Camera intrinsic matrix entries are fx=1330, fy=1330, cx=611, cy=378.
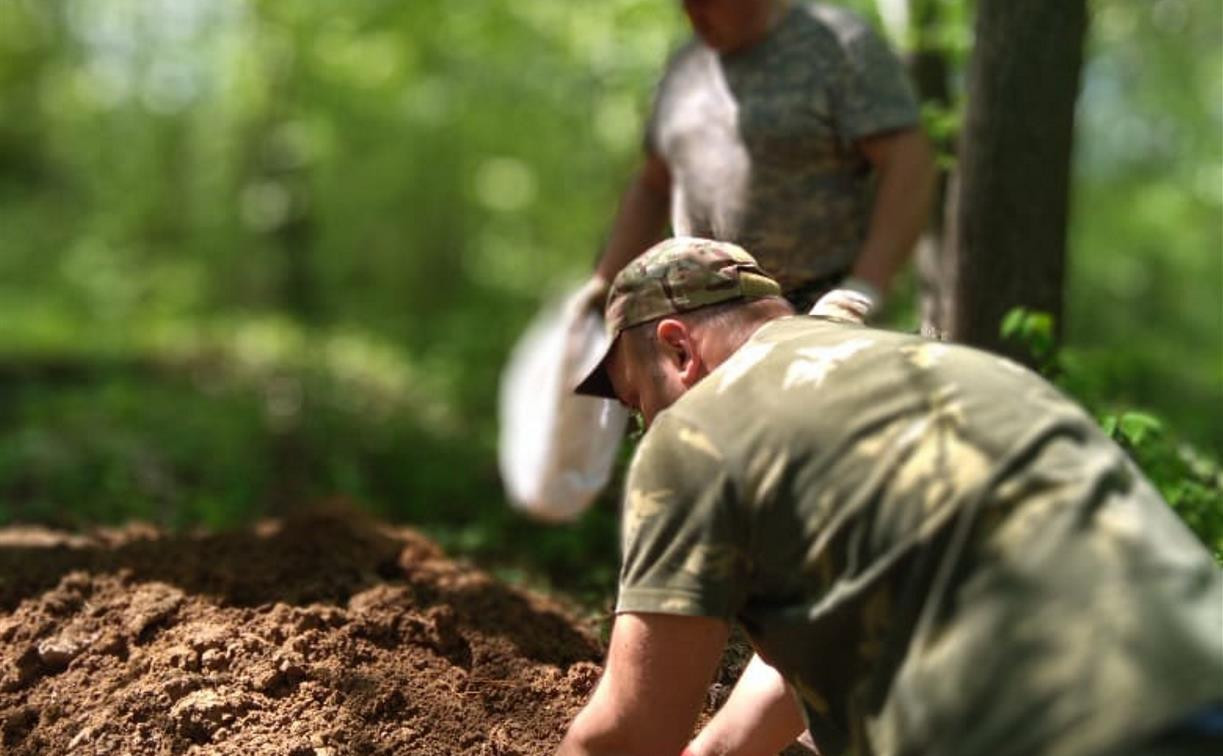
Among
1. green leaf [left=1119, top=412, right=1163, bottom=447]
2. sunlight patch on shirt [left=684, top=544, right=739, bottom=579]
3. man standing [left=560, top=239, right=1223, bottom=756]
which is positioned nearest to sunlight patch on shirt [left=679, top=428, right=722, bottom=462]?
man standing [left=560, top=239, right=1223, bottom=756]

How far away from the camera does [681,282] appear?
2521 mm

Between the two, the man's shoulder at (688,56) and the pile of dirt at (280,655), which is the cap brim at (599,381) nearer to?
the pile of dirt at (280,655)

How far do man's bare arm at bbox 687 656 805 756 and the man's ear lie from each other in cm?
63

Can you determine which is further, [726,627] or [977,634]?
[726,627]

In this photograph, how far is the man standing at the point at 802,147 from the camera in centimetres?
410

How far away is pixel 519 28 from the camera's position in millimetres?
13898

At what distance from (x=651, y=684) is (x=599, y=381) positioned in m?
0.75

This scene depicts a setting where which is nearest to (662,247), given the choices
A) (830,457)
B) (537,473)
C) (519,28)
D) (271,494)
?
(830,457)

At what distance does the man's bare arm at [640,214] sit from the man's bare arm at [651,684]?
7.79 feet

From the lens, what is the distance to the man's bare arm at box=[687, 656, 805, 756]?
270 cm

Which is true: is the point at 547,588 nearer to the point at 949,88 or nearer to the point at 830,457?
the point at 830,457

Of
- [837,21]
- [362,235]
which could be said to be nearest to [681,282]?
[837,21]

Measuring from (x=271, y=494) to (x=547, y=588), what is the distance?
3157mm

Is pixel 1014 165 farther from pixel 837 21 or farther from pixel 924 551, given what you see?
pixel 924 551
